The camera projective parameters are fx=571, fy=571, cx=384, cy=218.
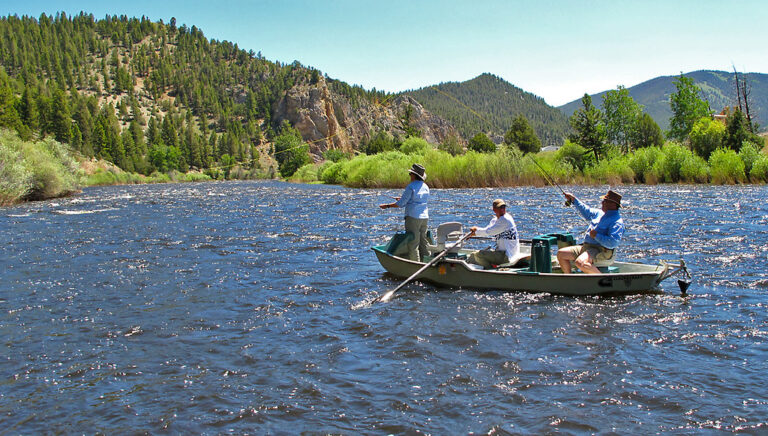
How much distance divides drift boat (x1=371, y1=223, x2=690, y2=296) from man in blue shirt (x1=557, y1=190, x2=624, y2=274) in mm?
315

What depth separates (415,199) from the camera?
14.0 metres

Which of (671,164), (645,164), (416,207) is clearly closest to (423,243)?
(416,207)

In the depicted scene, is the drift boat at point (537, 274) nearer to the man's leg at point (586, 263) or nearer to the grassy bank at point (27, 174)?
the man's leg at point (586, 263)

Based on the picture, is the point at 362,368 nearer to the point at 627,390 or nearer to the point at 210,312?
the point at 627,390

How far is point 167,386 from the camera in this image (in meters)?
7.82

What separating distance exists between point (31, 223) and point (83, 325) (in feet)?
70.0

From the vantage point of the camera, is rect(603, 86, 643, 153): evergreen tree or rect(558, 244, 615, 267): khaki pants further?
rect(603, 86, 643, 153): evergreen tree

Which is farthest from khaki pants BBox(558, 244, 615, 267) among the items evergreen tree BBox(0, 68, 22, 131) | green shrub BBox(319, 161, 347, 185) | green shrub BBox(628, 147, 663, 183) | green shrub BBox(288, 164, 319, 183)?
evergreen tree BBox(0, 68, 22, 131)

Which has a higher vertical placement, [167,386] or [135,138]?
[135,138]

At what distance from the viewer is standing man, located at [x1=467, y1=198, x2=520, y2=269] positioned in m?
13.1

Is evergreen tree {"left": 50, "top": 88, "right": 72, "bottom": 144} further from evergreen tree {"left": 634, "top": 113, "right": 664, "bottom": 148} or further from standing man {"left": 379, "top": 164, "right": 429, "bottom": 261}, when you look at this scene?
standing man {"left": 379, "top": 164, "right": 429, "bottom": 261}

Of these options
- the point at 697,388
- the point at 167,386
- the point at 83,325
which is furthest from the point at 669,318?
the point at 83,325

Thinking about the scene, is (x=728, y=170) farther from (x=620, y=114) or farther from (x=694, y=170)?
(x=620, y=114)

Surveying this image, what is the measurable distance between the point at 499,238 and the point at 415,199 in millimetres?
2226
